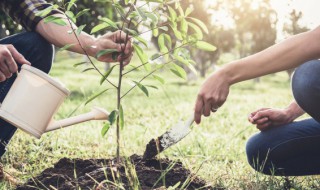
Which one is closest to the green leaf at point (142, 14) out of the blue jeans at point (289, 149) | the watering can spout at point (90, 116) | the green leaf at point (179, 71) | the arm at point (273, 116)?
the green leaf at point (179, 71)

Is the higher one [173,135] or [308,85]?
[308,85]

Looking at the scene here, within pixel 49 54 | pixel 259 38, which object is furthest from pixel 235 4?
pixel 49 54

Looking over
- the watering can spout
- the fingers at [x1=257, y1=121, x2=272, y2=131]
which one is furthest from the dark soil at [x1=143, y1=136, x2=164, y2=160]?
the fingers at [x1=257, y1=121, x2=272, y2=131]

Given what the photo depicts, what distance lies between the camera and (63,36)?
8.01ft

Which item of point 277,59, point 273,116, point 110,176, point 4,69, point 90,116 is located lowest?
point 110,176

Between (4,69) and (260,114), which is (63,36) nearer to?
(4,69)

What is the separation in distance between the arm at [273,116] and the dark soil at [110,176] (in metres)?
0.56

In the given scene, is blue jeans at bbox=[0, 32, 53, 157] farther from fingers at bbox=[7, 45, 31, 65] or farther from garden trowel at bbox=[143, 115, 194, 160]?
garden trowel at bbox=[143, 115, 194, 160]

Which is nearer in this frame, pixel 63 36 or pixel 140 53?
pixel 140 53

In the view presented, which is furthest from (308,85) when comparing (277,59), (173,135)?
(173,135)

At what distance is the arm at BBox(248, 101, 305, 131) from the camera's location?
243 centimetres

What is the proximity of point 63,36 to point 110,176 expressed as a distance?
3.04 ft

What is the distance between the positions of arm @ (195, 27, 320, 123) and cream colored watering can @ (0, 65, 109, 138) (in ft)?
1.72

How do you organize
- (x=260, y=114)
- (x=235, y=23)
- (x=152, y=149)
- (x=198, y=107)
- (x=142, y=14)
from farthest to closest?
(x=235, y=23), (x=260, y=114), (x=152, y=149), (x=198, y=107), (x=142, y=14)
